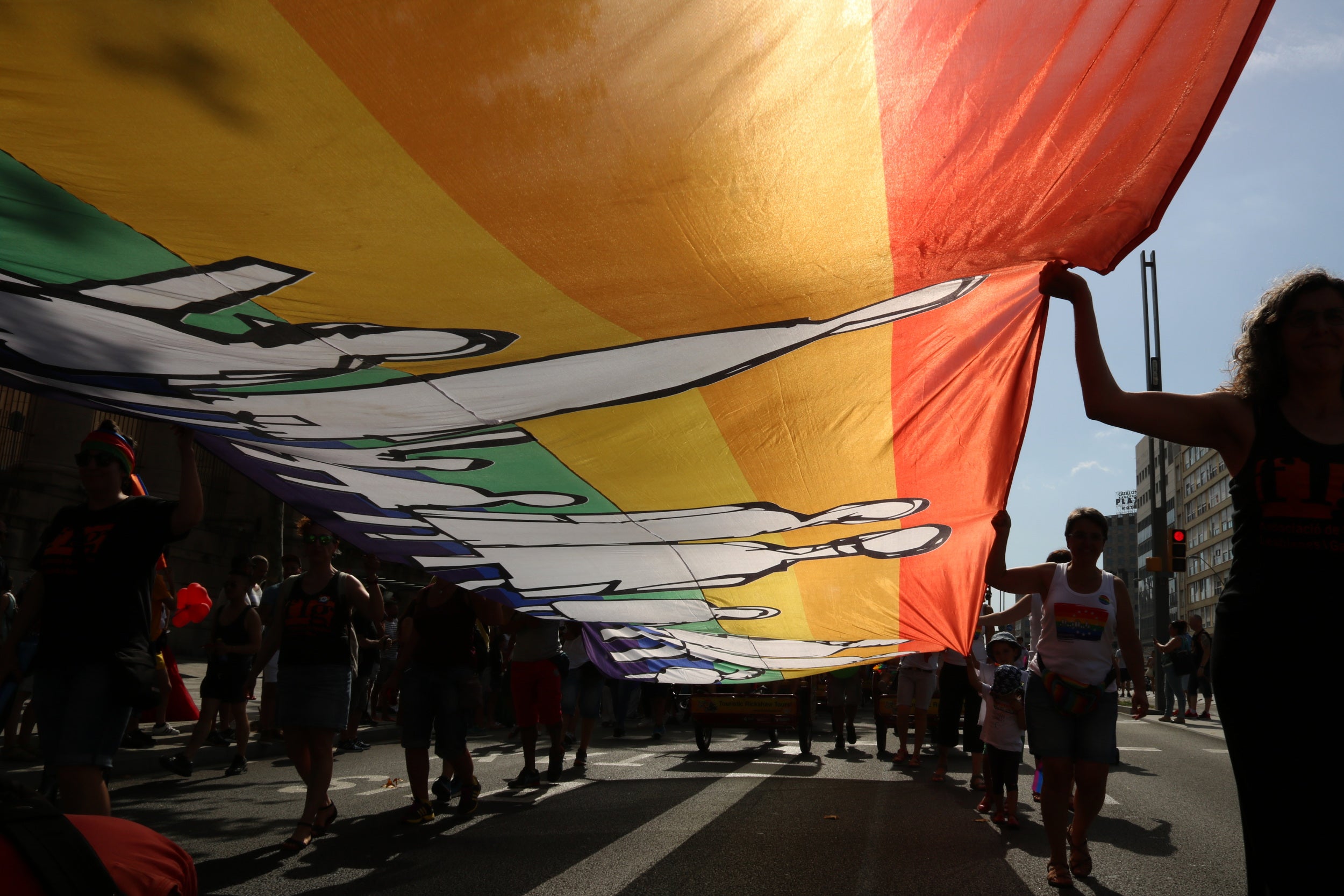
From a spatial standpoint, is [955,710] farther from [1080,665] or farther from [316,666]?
[316,666]

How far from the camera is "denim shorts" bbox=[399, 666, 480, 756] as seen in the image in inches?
256

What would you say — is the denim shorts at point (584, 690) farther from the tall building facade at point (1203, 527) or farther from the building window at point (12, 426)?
the tall building facade at point (1203, 527)

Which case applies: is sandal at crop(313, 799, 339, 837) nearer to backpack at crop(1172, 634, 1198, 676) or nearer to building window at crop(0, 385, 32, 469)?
building window at crop(0, 385, 32, 469)

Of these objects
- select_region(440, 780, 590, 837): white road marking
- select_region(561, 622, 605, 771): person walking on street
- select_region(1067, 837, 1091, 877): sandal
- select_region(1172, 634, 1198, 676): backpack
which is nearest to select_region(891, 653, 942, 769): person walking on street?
select_region(561, 622, 605, 771): person walking on street

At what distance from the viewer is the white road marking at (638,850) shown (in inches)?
182

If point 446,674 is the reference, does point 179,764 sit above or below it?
below

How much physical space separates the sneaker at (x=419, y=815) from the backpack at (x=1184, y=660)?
1645cm

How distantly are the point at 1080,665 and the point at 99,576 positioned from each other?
4.43m

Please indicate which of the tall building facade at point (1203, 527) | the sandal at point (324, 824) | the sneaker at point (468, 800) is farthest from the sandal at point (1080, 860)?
the tall building facade at point (1203, 527)

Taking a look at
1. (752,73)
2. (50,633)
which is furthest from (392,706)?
(752,73)

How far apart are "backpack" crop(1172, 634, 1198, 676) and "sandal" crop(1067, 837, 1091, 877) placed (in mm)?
15197

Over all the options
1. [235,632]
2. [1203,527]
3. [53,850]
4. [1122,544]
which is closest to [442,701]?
[235,632]

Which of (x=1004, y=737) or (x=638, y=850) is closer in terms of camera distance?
(x=638, y=850)

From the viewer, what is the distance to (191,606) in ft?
35.1
